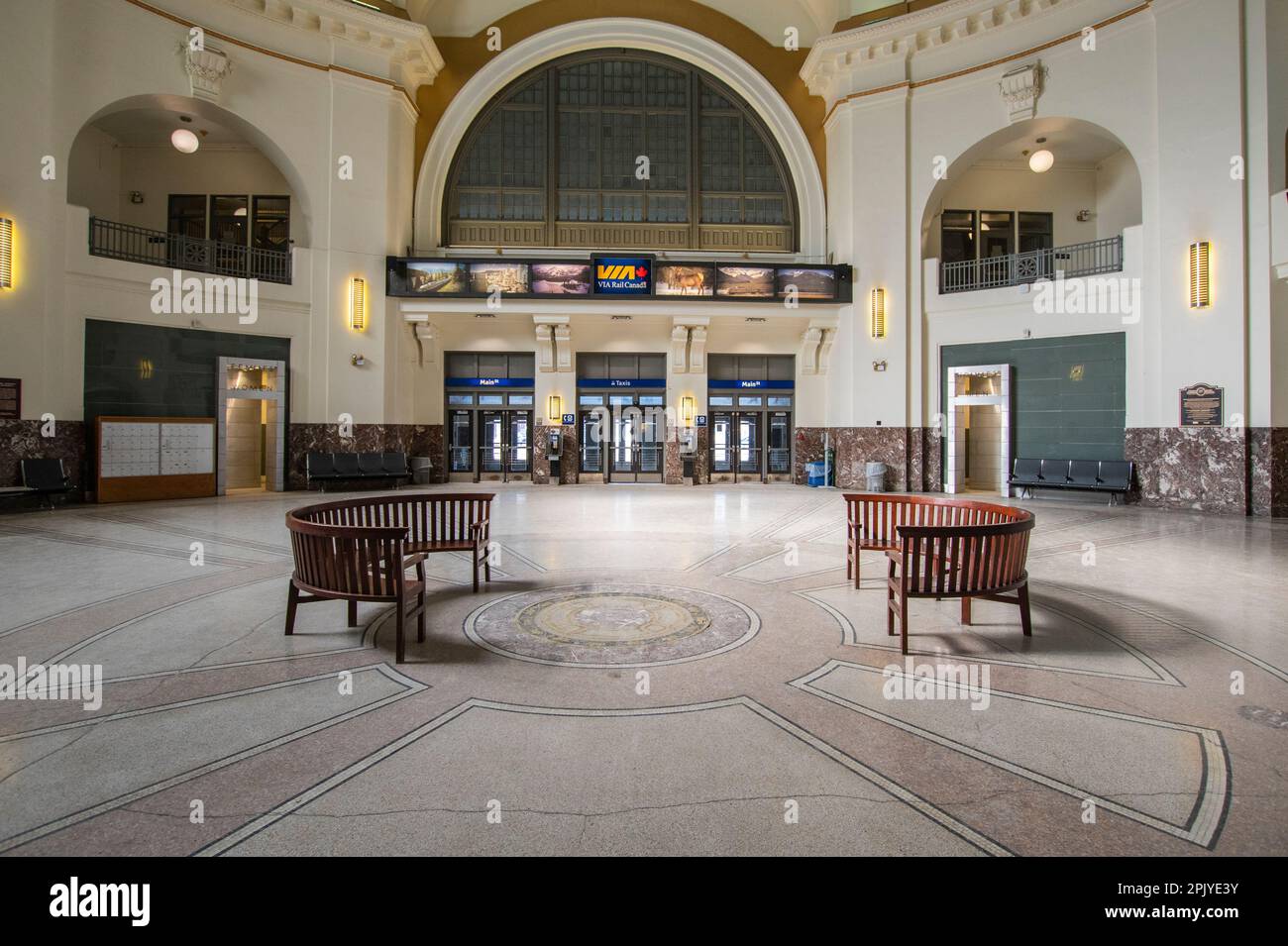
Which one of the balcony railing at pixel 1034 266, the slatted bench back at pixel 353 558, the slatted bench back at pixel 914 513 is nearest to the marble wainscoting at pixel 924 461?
the balcony railing at pixel 1034 266

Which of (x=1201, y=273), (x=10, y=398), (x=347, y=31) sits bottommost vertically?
(x=10, y=398)

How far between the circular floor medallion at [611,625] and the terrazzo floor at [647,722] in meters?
0.03

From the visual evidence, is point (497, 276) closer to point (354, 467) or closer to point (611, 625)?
point (354, 467)

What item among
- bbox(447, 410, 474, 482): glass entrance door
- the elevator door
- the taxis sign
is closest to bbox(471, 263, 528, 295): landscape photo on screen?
the taxis sign

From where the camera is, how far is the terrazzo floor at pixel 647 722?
2293 mm

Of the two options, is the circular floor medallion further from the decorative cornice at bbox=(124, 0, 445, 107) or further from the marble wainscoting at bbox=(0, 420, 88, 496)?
the decorative cornice at bbox=(124, 0, 445, 107)

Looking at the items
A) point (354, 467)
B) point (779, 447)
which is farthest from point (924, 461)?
point (354, 467)

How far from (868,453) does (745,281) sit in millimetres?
5940

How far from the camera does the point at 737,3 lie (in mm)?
19109

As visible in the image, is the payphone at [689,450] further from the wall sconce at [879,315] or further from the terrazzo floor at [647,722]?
the terrazzo floor at [647,722]

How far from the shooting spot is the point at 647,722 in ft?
10.5

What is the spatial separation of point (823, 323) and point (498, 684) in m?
16.8

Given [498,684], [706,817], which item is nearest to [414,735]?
[498,684]
